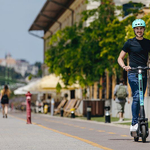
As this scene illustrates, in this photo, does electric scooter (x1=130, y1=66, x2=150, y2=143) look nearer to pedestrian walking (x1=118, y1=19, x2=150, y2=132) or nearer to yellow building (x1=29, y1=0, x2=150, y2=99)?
pedestrian walking (x1=118, y1=19, x2=150, y2=132)

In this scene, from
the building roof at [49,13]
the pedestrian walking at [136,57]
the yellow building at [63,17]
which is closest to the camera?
the pedestrian walking at [136,57]

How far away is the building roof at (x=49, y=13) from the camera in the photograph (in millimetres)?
50562

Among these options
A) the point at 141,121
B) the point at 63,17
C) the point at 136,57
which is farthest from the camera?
the point at 63,17

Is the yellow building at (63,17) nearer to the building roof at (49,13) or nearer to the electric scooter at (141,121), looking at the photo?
the building roof at (49,13)

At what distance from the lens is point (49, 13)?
56469 mm

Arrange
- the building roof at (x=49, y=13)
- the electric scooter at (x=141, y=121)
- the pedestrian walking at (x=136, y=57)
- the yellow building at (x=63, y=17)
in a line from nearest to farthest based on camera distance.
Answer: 1. the electric scooter at (x=141, y=121)
2. the pedestrian walking at (x=136, y=57)
3. the yellow building at (x=63, y=17)
4. the building roof at (x=49, y=13)

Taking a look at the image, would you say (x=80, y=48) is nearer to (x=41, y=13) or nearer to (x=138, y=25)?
(x=138, y=25)

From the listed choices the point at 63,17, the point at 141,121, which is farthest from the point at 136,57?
the point at 63,17

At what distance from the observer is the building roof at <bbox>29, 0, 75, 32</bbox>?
5056cm

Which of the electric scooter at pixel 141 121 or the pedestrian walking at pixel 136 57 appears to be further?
the pedestrian walking at pixel 136 57

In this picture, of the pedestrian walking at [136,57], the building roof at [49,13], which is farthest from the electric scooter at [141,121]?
the building roof at [49,13]

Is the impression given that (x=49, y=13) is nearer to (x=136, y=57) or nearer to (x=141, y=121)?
(x=136, y=57)

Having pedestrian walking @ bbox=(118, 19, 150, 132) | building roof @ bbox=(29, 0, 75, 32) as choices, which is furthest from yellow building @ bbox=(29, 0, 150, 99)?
pedestrian walking @ bbox=(118, 19, 150, 132)

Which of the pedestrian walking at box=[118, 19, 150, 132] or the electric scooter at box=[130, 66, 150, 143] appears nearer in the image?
the electric scooter at box=[130, 66, 150, 143]
